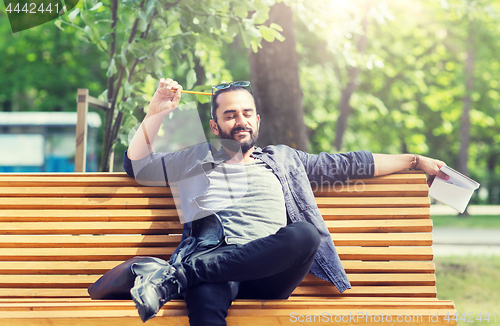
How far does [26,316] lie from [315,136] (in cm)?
1190

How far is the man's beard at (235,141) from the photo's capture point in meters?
2.75

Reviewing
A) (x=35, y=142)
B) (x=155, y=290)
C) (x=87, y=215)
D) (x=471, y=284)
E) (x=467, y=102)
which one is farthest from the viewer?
(x=467, y=102)

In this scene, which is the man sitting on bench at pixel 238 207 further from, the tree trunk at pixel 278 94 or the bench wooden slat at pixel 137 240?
the tree trunk at pixel 278 94

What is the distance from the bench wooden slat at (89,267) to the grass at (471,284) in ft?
4.67

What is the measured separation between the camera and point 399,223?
9.43ft

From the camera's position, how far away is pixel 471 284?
193 inches

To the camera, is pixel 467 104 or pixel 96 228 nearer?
pixel 96 228

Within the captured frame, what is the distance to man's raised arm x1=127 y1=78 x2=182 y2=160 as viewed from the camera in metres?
2.61

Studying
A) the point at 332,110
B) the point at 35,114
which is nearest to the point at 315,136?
the point at 332,110

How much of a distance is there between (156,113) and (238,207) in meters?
0.73

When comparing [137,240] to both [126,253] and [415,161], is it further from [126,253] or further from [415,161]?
[415,161]

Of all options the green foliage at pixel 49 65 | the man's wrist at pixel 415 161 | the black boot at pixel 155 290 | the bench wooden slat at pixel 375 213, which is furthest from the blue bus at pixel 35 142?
the black boot at pixel 155 290

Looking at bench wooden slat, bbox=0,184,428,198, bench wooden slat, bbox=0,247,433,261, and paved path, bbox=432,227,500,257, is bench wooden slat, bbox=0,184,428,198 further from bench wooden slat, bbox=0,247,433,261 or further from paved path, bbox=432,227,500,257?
paved path, bbox=432,227,500,257

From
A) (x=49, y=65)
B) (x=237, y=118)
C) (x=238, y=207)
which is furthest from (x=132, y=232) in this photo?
(x=49, y=65)
